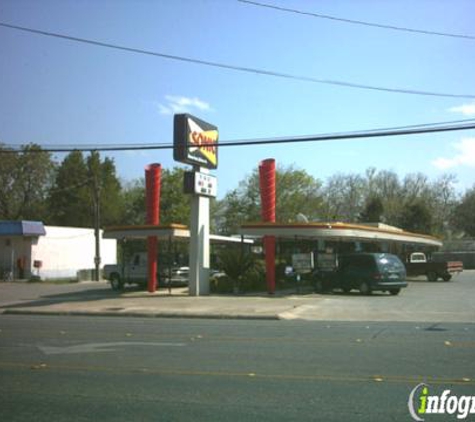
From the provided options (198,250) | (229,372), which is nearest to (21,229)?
(198,250)

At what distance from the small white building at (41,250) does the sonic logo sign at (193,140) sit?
76.3 ft

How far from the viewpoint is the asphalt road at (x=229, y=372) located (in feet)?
24.5

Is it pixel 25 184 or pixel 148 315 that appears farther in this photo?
pixel 25 184

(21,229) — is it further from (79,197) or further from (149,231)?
(79,197)

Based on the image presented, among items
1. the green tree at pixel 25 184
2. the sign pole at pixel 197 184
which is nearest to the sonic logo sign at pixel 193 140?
the sign pole at pixel 197 184

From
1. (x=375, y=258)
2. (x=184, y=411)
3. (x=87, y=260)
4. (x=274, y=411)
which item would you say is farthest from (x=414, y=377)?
(x=87, y=260)

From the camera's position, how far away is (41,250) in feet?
167

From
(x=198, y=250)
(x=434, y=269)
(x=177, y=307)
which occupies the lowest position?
(x=177, y=307)

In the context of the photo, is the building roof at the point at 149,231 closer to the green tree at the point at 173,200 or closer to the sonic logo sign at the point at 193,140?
the sonic logo sign at the point at 193,140

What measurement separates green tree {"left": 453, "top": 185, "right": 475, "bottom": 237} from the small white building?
2352 inches

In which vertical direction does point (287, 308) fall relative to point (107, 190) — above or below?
below

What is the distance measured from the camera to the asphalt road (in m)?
7.45

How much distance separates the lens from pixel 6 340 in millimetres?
14203

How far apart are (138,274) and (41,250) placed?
59.9 ft
